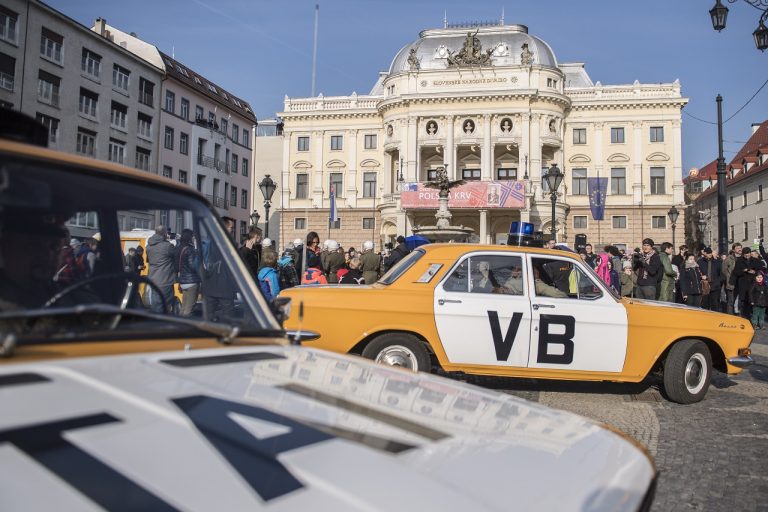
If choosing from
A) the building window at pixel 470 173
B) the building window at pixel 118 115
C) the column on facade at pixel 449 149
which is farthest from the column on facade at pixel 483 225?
the building window at pixel 118 115

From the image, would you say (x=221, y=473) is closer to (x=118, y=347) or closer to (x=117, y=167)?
(x=118, y=347)

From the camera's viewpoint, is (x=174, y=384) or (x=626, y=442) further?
(x=626, y=442)

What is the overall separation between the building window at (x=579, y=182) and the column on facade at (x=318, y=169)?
22.8m

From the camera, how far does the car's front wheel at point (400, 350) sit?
20.4ft

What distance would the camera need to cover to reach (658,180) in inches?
1993

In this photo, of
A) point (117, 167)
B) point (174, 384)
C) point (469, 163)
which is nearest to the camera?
point (174, 384)

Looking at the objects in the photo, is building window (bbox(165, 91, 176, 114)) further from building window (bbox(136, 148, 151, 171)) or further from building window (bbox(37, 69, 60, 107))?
building window (bbox(37, 69, 60, 107))

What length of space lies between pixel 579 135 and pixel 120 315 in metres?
54.2

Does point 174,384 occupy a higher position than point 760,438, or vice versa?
point 174,384

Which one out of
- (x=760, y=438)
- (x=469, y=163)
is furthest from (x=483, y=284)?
(x=469, y=163)

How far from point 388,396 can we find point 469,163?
52.3 m

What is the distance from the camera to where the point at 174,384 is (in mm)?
1497

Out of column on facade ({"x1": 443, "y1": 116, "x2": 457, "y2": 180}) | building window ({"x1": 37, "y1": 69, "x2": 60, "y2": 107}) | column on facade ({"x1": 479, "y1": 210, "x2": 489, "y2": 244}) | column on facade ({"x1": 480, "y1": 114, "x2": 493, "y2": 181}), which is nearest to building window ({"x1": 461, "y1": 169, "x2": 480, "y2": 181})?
column on facade ({"x1": 443, "y1": 116, "x2": 457, "y2": 180})

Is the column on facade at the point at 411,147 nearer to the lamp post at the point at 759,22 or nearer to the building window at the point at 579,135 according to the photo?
the building window at the point at 579,135
